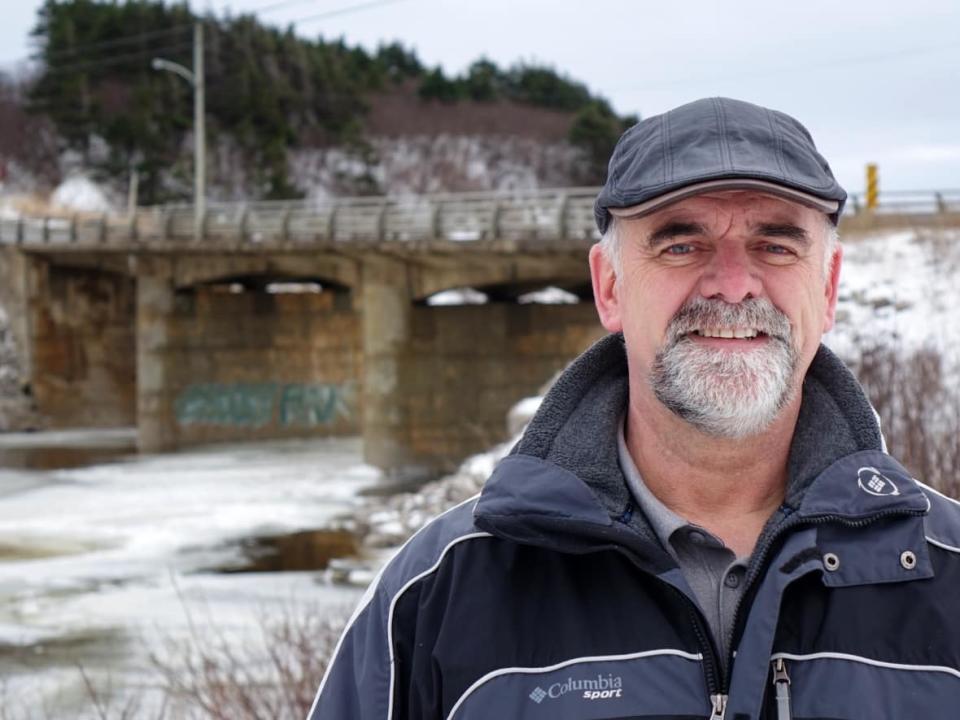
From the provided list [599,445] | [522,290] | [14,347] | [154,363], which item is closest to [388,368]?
[522,290]

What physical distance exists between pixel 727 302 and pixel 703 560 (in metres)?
0.58

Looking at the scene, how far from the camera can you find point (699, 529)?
272 cm

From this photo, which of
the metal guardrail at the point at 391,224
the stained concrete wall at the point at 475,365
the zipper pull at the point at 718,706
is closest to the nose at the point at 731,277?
the zipper pull at the point at 718,706

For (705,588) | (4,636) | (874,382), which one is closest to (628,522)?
(705,588)

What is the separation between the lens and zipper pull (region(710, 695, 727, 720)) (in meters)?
2.43

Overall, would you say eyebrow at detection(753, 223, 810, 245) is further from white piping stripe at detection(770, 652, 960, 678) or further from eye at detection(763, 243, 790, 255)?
white piping stripe at detection(770, 652, 960, 678)

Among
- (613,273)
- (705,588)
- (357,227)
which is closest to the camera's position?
(705,588)

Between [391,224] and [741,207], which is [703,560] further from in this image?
[391,224]

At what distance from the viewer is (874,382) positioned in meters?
12.9

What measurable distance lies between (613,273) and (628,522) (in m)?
0.65

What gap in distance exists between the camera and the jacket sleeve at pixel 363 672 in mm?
2646

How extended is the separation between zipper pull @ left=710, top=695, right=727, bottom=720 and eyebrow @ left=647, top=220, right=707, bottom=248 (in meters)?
0.99

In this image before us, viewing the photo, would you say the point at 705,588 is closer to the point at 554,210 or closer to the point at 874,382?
the point at 874,382

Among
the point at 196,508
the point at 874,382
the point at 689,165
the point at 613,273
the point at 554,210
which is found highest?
the point at 554,210
